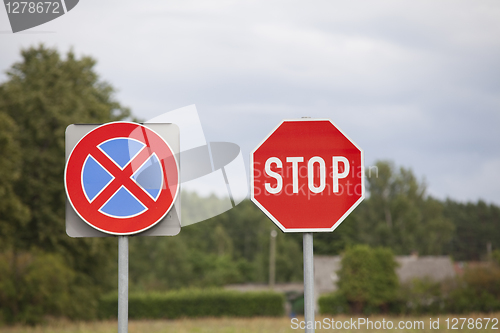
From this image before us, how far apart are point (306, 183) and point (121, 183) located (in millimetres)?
813

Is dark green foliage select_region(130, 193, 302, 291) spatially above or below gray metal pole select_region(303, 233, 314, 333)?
below

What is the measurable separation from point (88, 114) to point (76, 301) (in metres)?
8.88

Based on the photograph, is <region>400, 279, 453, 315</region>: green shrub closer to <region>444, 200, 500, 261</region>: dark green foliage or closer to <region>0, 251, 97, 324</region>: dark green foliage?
<region>0, 251, 97, 324</region>: dark green foliage

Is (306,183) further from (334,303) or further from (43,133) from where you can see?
(334,303)

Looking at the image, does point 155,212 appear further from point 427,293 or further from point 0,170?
point 427,293

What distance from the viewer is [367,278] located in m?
32.7

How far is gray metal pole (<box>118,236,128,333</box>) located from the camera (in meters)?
2.23

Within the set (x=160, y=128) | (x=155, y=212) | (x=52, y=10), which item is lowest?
(x=155, y=212)

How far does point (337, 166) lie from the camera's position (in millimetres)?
2184

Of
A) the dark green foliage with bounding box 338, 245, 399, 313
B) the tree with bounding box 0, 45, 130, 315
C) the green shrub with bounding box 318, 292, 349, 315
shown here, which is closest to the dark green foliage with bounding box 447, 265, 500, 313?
the dark green foliage with bounding box 338, 245, 399, 313

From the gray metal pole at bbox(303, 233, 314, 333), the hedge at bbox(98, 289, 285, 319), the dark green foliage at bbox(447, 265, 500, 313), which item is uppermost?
the gray metal pole at bbox(303, 233, 314, 333)

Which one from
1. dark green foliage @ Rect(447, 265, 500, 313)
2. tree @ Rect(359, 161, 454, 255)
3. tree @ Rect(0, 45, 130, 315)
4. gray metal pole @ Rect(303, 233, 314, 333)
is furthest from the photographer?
tree @ Rect(359, 161, 454, 255)

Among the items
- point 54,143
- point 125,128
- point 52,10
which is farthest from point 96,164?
point 54,143

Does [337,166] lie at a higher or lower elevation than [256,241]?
higher
